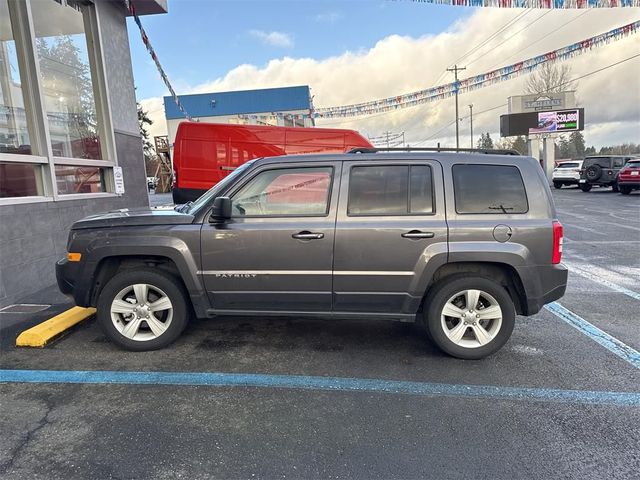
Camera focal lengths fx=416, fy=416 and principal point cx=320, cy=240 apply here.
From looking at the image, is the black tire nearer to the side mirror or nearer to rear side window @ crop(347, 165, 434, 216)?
rear side window @ crop(347, 165, 434, 216)

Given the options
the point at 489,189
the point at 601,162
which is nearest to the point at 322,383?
the point at 489,189

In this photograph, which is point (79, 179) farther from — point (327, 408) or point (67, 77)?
point (327, 408)

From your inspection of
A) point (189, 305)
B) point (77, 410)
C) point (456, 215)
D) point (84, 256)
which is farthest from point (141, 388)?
point (456, 215)

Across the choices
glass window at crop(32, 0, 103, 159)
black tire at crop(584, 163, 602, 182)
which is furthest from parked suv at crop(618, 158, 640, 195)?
glass window at crop(32, 0, 103, 159)

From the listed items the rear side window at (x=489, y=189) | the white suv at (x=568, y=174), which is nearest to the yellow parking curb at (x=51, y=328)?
the rear side window at (x=489, y=189)

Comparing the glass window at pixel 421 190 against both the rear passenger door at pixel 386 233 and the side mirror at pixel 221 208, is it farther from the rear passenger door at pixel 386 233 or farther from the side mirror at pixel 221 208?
the side mirror at pixel 221 208

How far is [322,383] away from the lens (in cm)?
327

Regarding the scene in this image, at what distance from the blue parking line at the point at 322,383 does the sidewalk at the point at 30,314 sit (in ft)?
3.25

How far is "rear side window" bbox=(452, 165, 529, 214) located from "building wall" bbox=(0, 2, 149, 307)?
18.2 ft

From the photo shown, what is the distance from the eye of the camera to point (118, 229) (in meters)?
3.78

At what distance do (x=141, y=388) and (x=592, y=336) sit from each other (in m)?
4.20

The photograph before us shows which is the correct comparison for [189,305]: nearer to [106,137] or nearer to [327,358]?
[327,358]

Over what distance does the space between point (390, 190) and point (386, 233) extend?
413mm

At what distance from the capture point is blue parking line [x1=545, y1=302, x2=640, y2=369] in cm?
367
